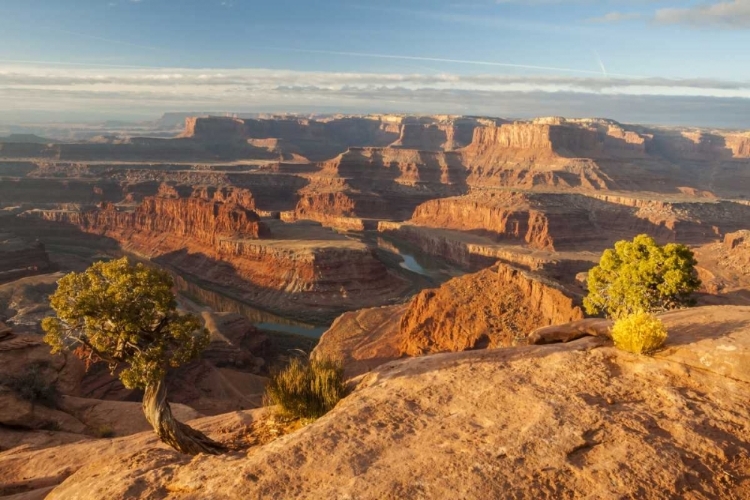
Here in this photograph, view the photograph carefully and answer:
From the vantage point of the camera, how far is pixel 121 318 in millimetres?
11055

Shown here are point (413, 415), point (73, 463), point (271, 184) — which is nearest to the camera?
point (413, 415)

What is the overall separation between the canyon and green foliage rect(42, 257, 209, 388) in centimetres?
240

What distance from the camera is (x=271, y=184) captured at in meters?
131

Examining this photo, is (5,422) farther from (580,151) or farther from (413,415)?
(580,151)

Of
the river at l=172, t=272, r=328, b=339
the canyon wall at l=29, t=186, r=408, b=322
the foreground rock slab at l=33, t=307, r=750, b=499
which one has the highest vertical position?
the foreground rock slab at l=33, t=307, r=750, b=499

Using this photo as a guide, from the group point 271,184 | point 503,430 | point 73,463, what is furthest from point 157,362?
point 271,184

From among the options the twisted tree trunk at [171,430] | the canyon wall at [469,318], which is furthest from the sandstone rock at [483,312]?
the twisted tree trunk at [171,430]

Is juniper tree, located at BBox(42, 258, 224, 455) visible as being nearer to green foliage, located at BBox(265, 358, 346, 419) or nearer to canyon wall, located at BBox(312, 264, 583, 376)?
green foliage, located at BBox(265, 358, 346, 419)

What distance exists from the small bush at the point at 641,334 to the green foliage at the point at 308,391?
6.30 metres

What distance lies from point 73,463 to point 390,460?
923 cm

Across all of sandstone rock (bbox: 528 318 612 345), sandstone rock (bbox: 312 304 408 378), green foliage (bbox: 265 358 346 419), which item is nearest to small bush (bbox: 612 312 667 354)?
sandstone rock (bbox: 528 318 612 345)

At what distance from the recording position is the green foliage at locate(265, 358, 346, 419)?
36.0ft

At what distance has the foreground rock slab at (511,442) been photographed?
287 inches

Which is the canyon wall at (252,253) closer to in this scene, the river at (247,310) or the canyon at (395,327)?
the canyon at (395,327)
